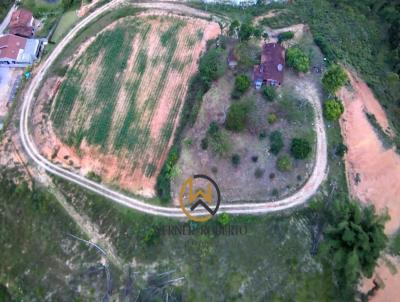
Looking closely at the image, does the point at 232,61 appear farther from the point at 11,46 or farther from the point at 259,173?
the point at 11,46

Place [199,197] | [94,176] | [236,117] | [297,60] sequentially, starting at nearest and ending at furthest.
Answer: [236,117]
[199,197]
[94,176]
[297,60]

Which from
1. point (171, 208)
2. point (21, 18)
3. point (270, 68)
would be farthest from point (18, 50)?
point (270, 68)

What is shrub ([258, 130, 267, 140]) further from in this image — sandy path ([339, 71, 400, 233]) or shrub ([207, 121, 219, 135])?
sandy path ([339, 71, 400, 233])

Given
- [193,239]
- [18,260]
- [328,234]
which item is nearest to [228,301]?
[193,239]

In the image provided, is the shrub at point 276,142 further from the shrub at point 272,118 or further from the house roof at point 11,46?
the house roof at point 11,46

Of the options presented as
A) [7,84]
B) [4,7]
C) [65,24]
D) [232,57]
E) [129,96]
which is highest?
[232,57]

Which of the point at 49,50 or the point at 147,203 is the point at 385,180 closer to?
the point at 147,203

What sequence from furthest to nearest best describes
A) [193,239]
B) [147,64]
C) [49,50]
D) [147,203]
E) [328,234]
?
[49,50], [147,64], [147,203], [193,239], [328,234]
